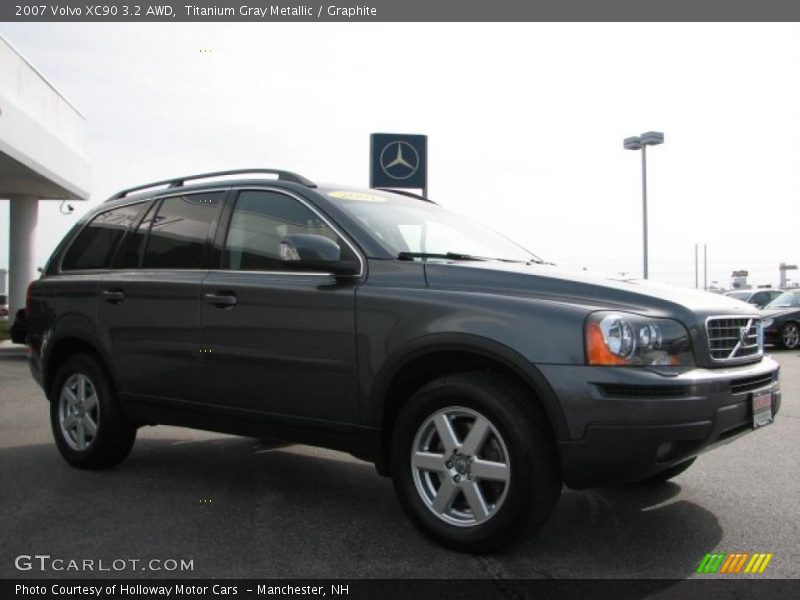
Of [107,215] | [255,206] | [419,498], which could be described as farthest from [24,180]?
[419,498]

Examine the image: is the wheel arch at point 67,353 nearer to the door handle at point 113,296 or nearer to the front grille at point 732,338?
the door handle at point 113,296

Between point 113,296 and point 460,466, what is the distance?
9.11 feet

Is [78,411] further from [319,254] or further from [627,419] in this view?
[627,419]

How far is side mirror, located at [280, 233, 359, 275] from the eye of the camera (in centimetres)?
382

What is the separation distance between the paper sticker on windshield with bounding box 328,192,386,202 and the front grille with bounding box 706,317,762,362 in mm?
2050

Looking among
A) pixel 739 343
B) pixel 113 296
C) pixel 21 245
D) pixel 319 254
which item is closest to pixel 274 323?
pixel 319 254

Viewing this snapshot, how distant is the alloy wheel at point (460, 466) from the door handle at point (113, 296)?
2444 millimetres

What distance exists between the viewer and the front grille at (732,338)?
11.5 feet

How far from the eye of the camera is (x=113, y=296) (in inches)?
198

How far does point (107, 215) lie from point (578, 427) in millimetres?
3948

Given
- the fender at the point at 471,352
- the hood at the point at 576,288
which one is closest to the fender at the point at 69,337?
the fender at the point at 471,352

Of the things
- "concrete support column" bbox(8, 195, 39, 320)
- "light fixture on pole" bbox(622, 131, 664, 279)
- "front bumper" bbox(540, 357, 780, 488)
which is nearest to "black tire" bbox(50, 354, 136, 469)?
"front bumper" bbox(540, 357, 780, 488)

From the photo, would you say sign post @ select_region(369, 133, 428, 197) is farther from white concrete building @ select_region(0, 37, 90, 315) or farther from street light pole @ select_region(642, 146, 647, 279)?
street light pole @ select_region(642, 146, 647, 279)

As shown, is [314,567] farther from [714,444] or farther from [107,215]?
[107,215]
